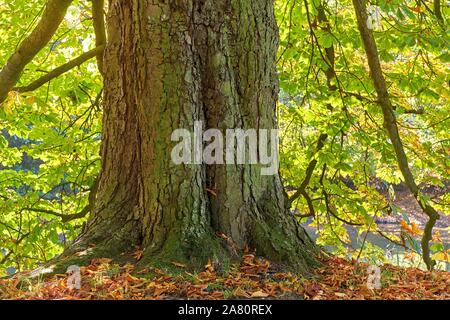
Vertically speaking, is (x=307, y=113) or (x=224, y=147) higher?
(x=307, y=113)

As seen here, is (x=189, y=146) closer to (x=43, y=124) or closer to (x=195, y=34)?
(x=195, y=34)

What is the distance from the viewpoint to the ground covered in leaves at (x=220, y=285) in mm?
2516

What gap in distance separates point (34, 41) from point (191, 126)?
146 cm

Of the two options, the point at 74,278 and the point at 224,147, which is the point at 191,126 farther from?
the point at 74,278

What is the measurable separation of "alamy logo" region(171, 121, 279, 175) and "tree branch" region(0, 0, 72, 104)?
1369mm

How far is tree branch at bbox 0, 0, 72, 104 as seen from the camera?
3588 millimetres

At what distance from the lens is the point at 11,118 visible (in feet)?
22.4

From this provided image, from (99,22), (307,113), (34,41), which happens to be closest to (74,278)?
(34,41)

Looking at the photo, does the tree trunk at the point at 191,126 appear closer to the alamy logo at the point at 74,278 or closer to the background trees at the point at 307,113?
the alamy logo at the point at 74,278

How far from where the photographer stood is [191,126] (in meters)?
2.92

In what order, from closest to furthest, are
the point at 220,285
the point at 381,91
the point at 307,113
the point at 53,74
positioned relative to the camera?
1. the point at 220,285
2. the point at 381,91
3. the point at 53,74
4. the point at 307,113

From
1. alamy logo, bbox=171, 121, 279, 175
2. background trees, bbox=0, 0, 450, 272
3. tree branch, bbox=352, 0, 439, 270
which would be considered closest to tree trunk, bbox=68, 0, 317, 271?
alamy logo, bbox=171, 121, 279, 175

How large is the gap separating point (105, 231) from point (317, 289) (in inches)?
49.7

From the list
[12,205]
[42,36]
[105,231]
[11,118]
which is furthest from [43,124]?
[105,231]
